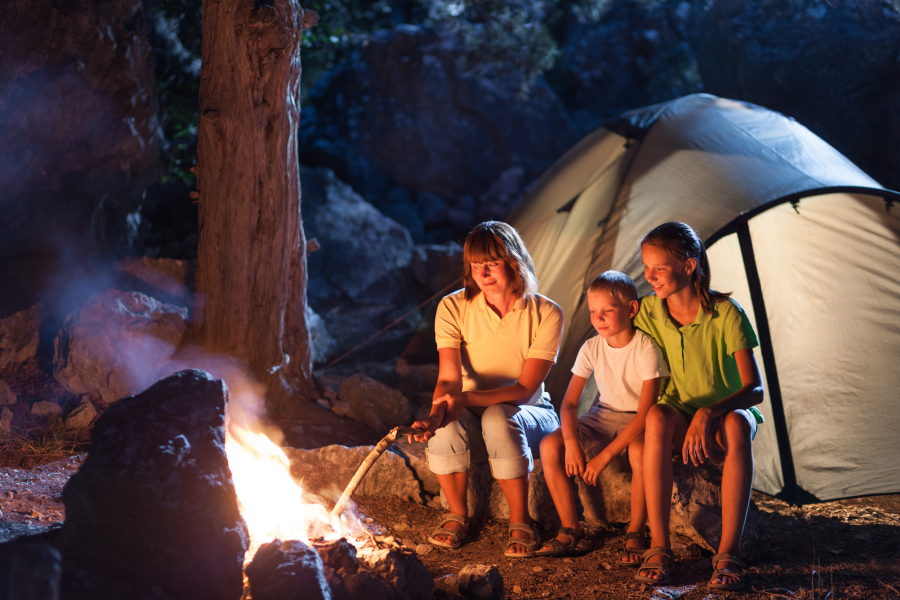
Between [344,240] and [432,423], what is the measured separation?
6636 mm

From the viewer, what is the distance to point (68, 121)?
4.81 metres

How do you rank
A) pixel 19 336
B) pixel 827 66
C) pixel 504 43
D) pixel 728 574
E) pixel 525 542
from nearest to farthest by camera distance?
pixel 728 574 → pixel 525 542 → pixel 19 336 → pixel 827 66 → pixel 504 43

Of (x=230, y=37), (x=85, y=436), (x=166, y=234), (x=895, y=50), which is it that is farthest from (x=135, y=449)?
(x=895, y=50)

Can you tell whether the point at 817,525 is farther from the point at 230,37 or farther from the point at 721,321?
the point at 230,37

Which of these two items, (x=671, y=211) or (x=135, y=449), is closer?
(x=135, y=449)

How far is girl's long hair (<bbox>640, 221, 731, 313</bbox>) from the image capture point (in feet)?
9.38

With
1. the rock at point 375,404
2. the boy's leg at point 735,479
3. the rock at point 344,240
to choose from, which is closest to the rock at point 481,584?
the boy's leg at point 735,479

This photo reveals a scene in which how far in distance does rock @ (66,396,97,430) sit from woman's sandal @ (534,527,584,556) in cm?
287

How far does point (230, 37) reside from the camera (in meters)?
3.85

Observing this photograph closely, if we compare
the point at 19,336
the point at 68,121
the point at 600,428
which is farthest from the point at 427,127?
the point at 600,428

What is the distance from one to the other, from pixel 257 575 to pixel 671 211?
3.50 meters

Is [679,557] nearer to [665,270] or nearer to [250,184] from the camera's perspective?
[665,270]

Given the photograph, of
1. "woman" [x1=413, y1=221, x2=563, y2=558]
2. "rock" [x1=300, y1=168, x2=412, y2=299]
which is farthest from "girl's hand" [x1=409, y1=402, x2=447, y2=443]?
"rock" [x1=300, y1=168, x2=412, y2=299]

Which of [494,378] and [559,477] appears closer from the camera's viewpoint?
[559,477]
